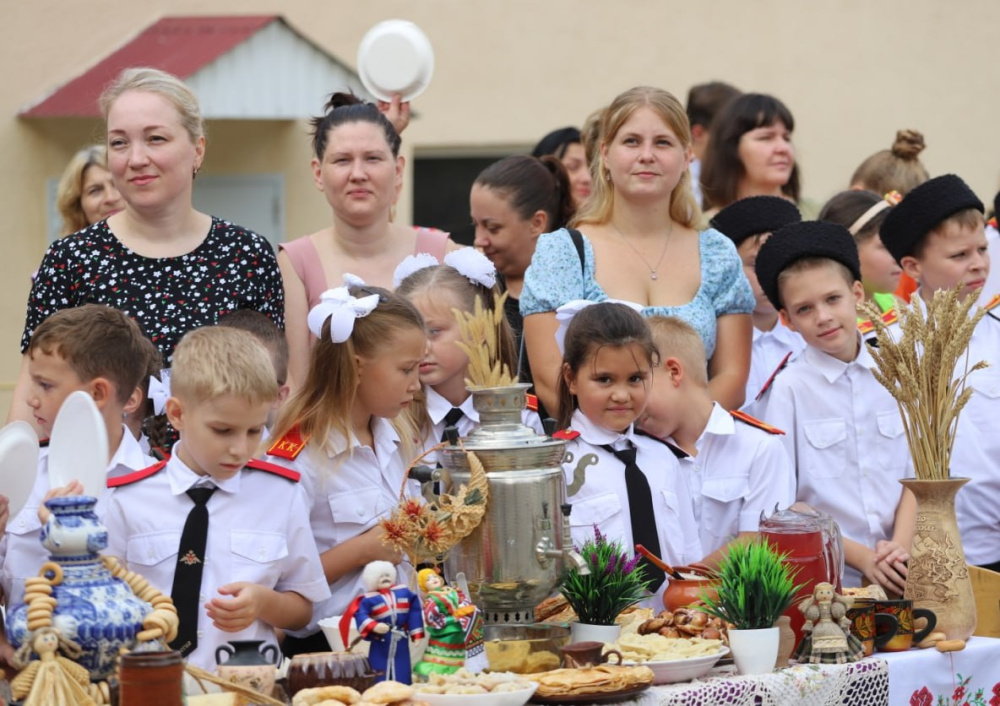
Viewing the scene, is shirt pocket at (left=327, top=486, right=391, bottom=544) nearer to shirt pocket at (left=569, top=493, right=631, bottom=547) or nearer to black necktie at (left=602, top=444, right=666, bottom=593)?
shirt pocket at (left=569, top=493, right=631, bottom=547)

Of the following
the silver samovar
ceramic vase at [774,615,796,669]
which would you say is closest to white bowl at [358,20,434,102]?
the silver samovar

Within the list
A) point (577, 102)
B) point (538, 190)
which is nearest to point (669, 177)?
point (538, 190)

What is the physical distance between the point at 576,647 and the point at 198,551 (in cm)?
87

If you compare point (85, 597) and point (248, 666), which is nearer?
point (85, 597)

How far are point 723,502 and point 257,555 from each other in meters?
1.40

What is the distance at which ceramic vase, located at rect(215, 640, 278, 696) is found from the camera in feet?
8.93

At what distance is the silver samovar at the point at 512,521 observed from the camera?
3.15 meters

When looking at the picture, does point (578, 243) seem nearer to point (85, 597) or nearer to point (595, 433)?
point (595, 433)

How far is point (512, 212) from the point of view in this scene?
18.0 feet

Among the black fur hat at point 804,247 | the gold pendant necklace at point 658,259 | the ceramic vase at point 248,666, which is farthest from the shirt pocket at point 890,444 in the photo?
the ceramic vase at point 248,666

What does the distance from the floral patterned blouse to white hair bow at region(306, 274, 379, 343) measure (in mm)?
493

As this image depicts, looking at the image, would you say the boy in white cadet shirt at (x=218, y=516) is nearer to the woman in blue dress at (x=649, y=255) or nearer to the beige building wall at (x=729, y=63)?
the woman in blue dress at (x=649, y=255)

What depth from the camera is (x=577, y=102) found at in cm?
1106

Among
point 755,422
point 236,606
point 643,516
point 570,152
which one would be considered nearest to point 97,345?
point 236,606
